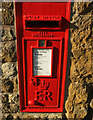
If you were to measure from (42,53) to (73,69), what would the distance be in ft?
1.15

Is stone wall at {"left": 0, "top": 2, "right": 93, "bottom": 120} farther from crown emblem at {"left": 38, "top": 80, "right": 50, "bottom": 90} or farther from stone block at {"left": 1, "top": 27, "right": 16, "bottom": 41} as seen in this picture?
crown emblem at {"left": 38, "top": 80, "right": 50, "bottom": 90}

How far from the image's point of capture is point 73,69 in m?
1.18

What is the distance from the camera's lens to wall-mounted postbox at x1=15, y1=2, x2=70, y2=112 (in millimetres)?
1017

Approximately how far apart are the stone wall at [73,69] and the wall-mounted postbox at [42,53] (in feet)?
0.25

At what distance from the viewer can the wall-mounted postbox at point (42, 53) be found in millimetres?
1017

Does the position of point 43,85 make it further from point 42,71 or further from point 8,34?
point 8,34

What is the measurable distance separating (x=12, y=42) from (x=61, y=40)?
47 cm

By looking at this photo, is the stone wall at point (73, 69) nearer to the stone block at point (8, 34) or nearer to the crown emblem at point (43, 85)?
the stone block at point (8, 34)

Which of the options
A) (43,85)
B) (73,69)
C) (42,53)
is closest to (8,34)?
(42,53)

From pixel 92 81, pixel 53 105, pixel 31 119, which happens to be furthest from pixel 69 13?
pixel 31 119

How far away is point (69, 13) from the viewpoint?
102 cm

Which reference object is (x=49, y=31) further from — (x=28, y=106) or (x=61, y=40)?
(x=28, y=106)

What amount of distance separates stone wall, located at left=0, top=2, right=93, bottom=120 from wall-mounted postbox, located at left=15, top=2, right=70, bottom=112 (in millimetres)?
76

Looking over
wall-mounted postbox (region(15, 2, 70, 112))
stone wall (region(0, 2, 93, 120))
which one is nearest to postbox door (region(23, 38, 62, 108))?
wall-mounted postbox (region(15, 2, 70, 112))
